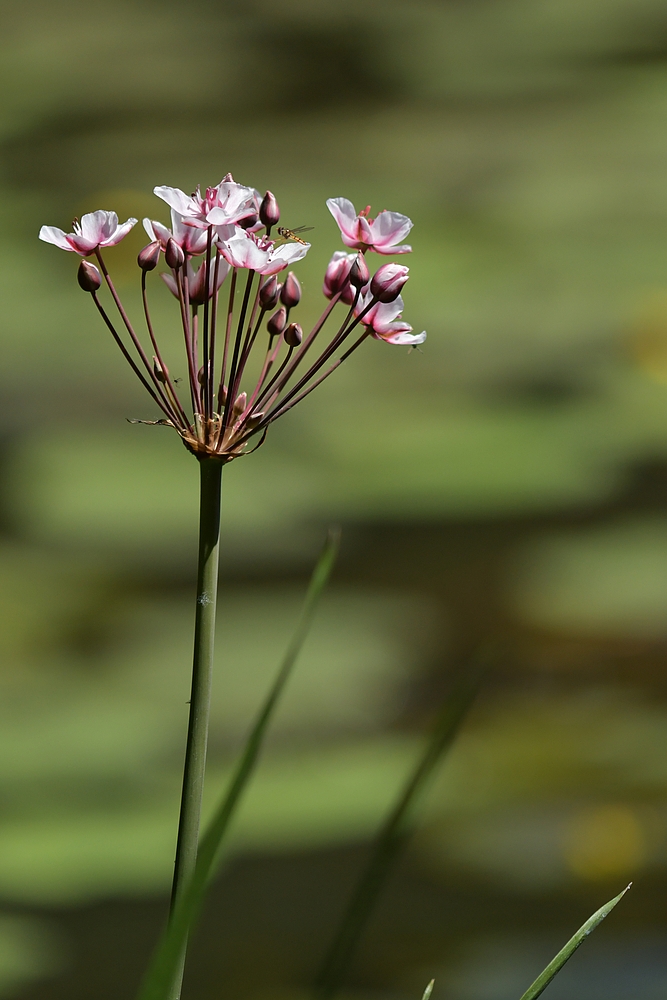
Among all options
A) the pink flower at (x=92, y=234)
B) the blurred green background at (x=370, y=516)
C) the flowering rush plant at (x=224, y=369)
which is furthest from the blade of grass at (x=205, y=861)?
the blurred green background at (x=370, y=516)

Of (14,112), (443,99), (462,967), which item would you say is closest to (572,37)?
(443,99)

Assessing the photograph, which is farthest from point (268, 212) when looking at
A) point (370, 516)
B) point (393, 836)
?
point (370, 516)

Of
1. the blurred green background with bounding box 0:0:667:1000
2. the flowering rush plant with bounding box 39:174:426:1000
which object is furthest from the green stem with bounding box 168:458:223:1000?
the blurred green background with bounding box 0:0:667:1000

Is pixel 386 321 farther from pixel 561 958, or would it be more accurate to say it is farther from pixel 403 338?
pixel 561 958

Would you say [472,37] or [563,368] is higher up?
[472,37]

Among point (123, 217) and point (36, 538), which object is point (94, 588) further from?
→ point (123, 217)

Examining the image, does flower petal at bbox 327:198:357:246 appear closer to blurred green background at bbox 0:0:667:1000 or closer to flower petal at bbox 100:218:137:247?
flower petal at bbox 100:218:137:247

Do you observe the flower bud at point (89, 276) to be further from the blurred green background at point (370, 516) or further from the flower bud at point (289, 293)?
the blurred green background at point (370, 516)
